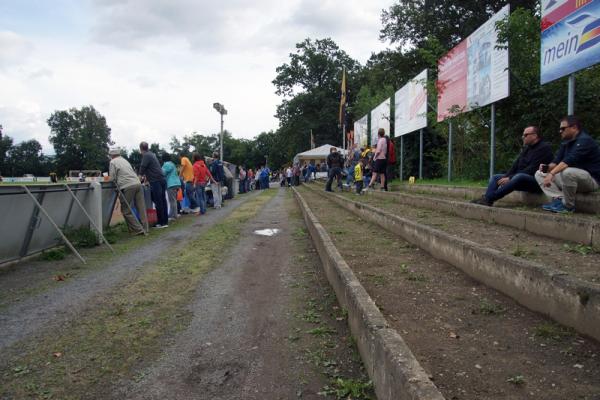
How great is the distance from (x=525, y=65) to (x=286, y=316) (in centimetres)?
735

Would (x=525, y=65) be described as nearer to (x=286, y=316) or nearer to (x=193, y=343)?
(x=286, y=316)

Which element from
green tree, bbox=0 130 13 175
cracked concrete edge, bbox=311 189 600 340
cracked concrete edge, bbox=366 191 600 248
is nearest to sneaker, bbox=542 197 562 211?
cracked concrete edge, bbox=366 191 600 248

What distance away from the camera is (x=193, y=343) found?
10.7 feet

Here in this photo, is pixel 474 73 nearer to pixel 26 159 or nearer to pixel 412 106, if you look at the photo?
pixel 412 106

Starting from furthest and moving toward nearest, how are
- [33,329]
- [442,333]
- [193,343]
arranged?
1. [33,329]
2. [193,343]
3. [442,333]

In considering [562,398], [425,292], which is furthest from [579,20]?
[562,398]

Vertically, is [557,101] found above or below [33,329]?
above

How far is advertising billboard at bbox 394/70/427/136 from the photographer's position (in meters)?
12.8

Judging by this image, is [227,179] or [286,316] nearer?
[286,316]

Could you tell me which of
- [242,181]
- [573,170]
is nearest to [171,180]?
[573,170]

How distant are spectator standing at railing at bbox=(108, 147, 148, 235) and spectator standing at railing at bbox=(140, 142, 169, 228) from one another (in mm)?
803

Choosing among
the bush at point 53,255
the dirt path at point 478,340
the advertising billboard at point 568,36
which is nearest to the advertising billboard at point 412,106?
the advertising billboard at point 568,36

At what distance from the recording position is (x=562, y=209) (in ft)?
16.8

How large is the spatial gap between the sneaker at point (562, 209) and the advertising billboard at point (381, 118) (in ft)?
42.8
